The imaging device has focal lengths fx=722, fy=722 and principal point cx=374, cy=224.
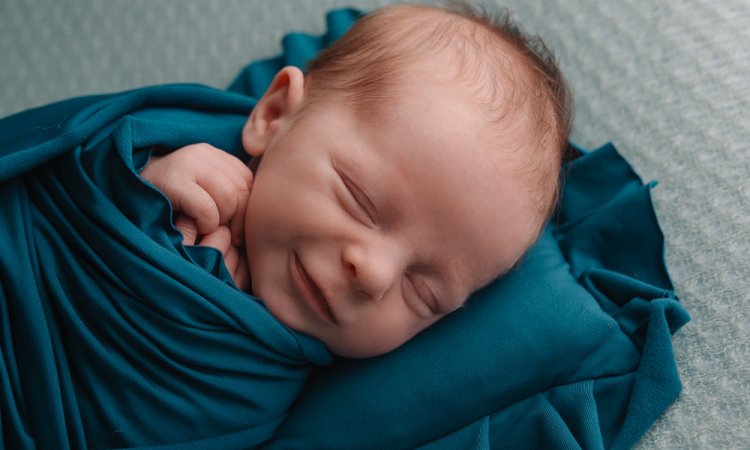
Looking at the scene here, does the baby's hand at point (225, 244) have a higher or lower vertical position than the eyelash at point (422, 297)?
higher

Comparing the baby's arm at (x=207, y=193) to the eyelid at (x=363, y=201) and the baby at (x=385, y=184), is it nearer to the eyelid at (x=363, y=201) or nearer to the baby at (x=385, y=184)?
the baby at (x=385, y=184)

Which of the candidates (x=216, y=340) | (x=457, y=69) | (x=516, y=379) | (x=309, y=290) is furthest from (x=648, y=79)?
(x=216, y=340)

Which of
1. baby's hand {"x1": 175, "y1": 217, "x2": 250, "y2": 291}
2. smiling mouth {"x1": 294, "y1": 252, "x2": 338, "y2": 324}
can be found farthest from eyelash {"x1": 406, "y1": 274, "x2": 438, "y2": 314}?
baby's hand {"x1": 175, "y1": 217, "x2": 250, "y2": 291}

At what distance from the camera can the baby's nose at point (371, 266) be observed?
77 cm

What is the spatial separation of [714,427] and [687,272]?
0.21m

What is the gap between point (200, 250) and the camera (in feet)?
2.73

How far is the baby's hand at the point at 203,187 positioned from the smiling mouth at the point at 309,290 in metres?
0.11

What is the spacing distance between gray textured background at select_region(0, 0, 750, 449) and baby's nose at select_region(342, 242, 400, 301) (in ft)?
1.21

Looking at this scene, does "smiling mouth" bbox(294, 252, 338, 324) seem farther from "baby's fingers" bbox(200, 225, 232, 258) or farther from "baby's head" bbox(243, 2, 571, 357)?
"baby's fingers" bbox(200, 225, 232, 258)

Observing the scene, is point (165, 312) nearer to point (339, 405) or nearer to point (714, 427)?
point (339, 405)

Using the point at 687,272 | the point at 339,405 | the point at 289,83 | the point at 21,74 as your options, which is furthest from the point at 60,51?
the point at 687,272

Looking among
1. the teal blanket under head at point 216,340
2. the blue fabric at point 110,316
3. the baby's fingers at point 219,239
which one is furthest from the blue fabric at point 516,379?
the baby's fingers at point 219,239

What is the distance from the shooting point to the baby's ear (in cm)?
91

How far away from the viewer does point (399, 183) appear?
0.79 m
